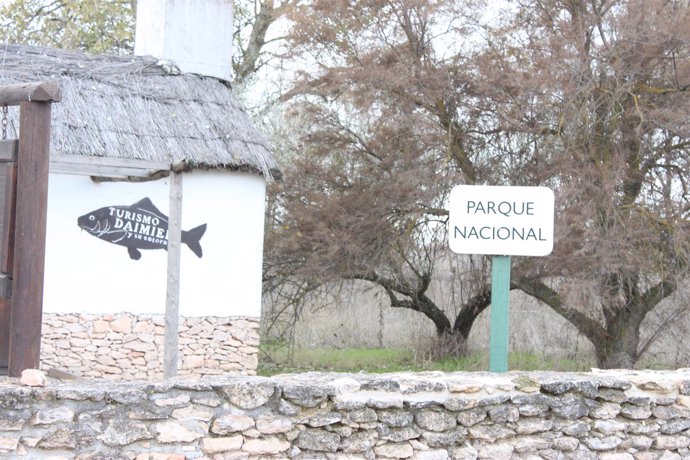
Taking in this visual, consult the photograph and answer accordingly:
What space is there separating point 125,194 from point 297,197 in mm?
3895

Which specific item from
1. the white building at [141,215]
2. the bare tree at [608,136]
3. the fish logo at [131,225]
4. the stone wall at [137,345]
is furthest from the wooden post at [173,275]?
the bare tree at [608,136]

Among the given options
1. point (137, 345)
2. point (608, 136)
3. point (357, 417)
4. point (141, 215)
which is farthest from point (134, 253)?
point (357, 417)

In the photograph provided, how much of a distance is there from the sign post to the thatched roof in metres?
5.77

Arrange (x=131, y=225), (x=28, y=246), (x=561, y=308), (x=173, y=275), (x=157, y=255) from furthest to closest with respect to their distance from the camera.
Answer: (x=561, y=308) → (x=157, y=255) → (x=131, y=225) → (x=173, y=275) → (x=28, y=246)

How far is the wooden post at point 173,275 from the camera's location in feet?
32.6

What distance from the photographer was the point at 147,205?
11547 millimetres

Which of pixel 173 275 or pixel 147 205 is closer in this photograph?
→ pixel 173 275

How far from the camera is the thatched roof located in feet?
36.1

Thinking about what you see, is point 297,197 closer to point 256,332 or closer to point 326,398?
point 256,332

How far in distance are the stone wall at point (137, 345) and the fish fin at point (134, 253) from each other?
2.34ft

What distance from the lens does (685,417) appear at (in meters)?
5.50

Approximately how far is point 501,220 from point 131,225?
6.57m

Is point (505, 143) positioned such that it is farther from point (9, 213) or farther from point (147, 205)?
point (9, 213)

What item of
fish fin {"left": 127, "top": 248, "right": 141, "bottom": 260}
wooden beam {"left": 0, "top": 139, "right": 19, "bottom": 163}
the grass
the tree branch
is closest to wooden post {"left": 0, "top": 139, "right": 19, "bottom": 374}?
wooden beam {"left": 0, "top": 139, "right": 19, "bottom": 163}
